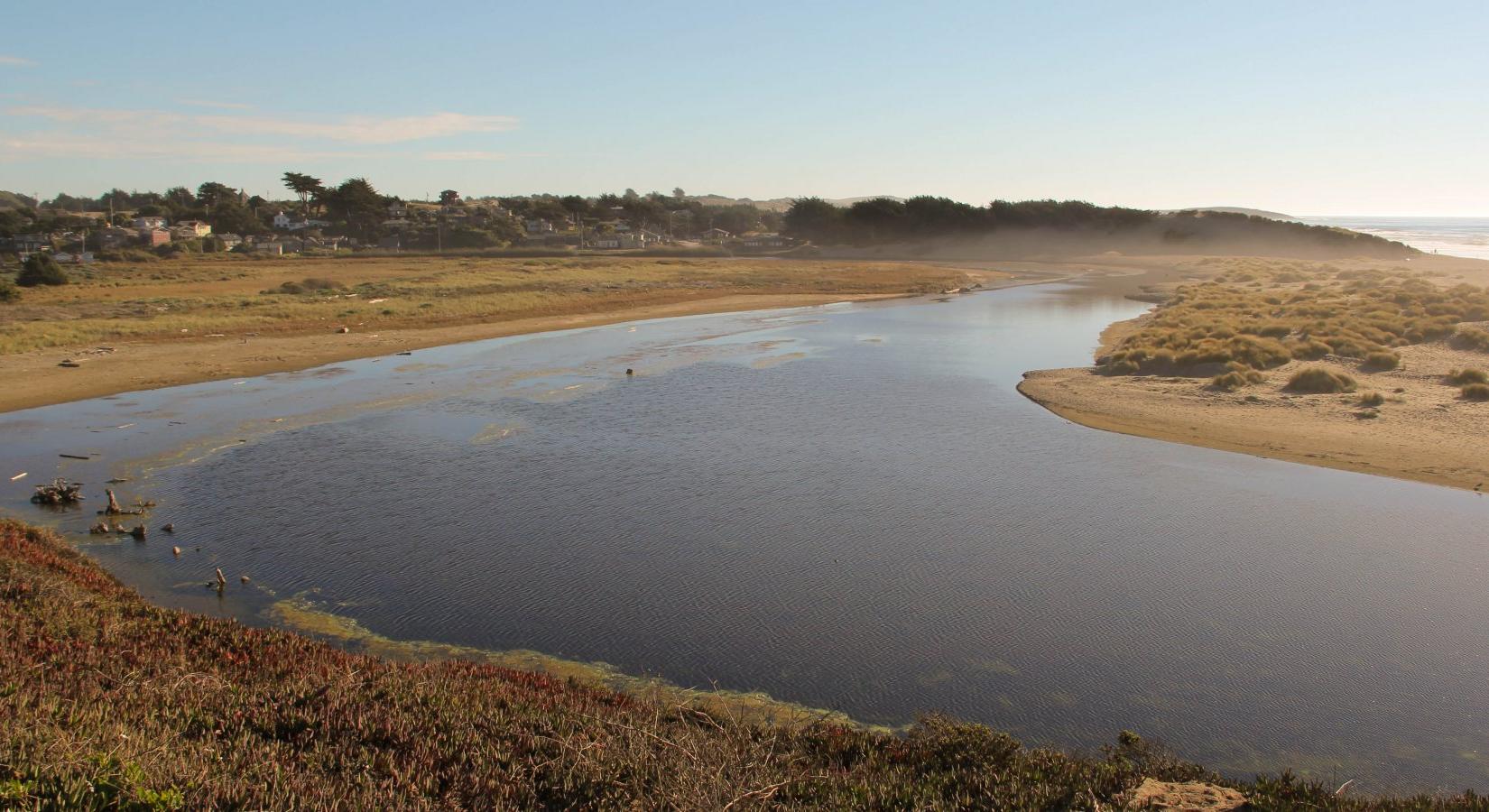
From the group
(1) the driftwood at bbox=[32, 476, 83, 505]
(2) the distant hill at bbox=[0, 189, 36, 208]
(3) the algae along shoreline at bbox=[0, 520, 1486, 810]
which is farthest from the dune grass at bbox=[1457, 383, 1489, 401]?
(2) the distant hill at bbox=[0, 189, 36, 208]

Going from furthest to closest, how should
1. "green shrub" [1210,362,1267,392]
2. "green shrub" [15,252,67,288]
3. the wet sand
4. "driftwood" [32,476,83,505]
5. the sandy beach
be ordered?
"green shrub" [15,252,67,288], the sandy beach, the wet sand, "green shrub" [1210,362,1267,392], "driftwood" [32,476,83,505]

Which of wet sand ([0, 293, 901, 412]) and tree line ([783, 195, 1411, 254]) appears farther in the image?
tree line ([783, 195, 1411, 254])

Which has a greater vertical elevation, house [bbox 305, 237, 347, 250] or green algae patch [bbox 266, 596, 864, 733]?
house [bbox 305, 237, 347, 250]

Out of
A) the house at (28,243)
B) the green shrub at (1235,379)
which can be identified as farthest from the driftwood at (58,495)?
the house at (28,243)

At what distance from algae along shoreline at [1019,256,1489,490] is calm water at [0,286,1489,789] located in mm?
1048

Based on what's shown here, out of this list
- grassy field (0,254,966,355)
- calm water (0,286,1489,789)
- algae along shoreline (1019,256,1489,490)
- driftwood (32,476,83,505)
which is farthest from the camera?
grassy field (0,254,966,355)

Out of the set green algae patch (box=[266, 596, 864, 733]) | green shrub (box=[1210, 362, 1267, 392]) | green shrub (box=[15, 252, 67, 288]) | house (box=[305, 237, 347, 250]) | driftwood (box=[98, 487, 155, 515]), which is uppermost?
house (box=[305, 237, 347, 250])

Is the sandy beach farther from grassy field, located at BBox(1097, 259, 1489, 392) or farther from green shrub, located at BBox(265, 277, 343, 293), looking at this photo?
grassy field, located at BBox(1097, 259, 1489, 392)

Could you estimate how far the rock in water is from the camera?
5.58 m

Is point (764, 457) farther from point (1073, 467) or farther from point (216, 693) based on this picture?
point (216, 693)

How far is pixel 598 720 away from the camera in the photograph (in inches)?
251

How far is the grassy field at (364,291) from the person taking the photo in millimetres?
31859

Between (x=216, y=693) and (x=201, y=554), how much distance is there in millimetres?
6583

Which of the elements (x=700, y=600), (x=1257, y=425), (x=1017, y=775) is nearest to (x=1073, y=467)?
(x=1257, y=425)
